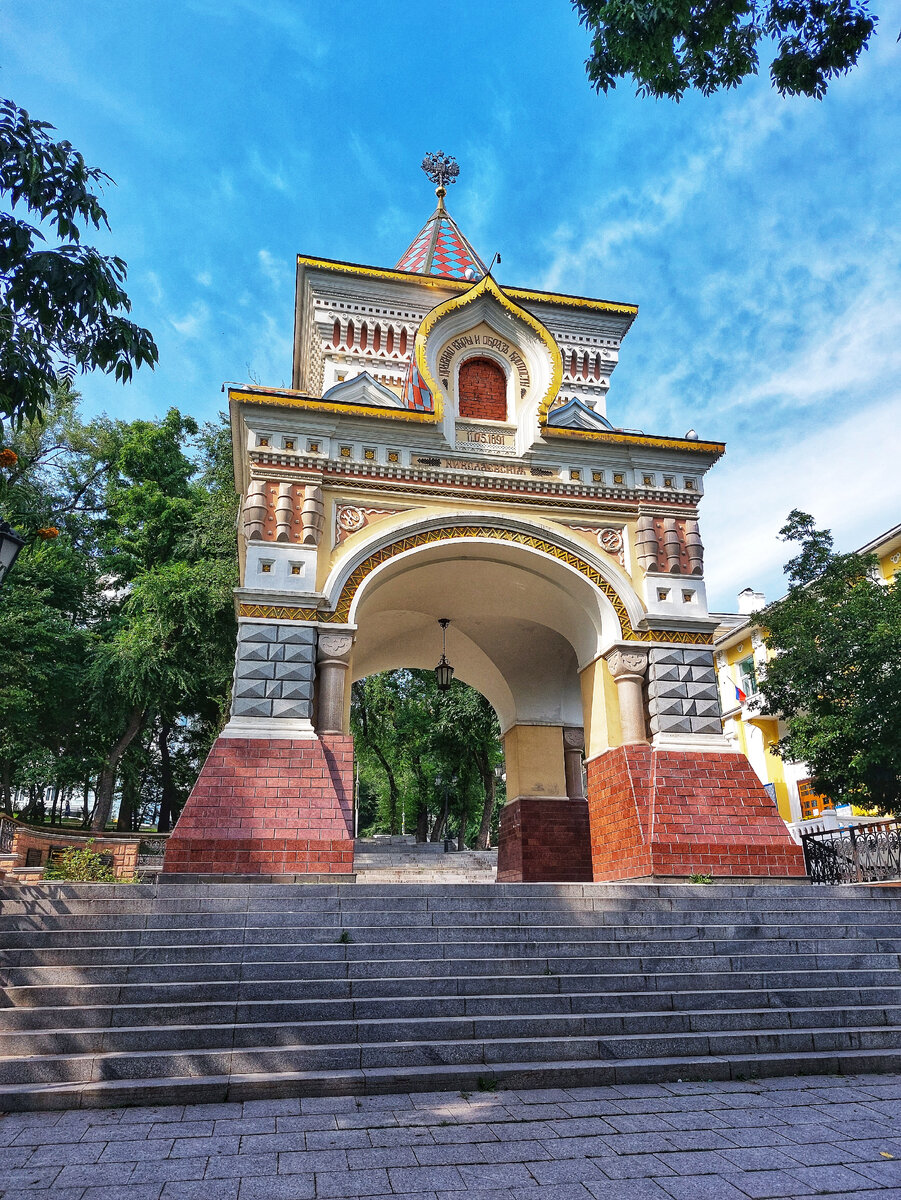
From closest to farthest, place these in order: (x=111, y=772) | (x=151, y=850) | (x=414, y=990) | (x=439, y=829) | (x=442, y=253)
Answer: (x=414, y=990)
(x=442, y=253)
(x=151, y=850)
(x=111, y=772)
(x=439, y=829)

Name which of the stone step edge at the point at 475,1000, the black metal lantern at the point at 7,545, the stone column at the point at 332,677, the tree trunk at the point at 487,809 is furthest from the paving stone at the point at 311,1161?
the tree trunk at the point at 487,809

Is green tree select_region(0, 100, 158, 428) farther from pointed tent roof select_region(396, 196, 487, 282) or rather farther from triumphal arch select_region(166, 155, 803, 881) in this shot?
pointed tent roof select_region(396, 196, 487, 282)

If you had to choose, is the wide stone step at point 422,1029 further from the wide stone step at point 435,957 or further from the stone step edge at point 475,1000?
the wide stone step at point 435,957

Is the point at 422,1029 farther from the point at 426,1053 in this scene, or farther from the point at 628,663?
the point at 628,663

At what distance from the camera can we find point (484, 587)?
1366 centimetres

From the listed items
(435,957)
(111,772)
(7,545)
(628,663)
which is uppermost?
(628,663)

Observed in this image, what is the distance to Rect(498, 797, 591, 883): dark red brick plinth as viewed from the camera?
1387 centimetres

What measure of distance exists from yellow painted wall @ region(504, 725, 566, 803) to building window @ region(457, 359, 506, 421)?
558 cm

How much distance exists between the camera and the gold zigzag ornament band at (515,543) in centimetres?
1141

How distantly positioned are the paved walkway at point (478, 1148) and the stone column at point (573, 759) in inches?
394

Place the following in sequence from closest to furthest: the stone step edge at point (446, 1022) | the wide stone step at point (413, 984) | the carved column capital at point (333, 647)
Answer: the stone step edge at point (446, 1022)
the wide stone step at point (413, 984)
the carved column capital at point (333, 647)

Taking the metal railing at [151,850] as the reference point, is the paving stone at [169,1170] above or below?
below

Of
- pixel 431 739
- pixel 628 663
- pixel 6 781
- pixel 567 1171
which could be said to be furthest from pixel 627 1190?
pixel 6 781

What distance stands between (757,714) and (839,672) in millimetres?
13790
